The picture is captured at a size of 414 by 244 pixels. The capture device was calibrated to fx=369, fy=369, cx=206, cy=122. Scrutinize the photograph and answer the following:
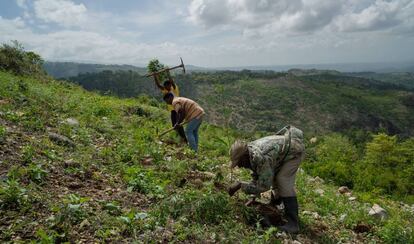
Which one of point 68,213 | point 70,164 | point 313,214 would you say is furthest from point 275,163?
point 70,164

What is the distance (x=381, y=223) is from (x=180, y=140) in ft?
18.3

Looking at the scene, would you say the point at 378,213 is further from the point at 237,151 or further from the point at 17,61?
the point at 17,61

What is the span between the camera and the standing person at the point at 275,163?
16.8 ft

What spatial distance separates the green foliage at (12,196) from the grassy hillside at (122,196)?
11 mm

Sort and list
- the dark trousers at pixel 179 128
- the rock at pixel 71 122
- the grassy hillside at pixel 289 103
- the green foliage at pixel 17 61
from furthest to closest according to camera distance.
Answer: the grassy hillside at pixel 289 103, the green foliage at pixel 17 61, the dark trousers at pixel 179 128, the rock at pixel 71 122

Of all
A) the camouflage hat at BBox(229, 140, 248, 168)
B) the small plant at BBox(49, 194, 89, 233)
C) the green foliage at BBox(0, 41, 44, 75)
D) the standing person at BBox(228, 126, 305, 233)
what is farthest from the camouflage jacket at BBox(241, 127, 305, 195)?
the green foliage at BBox(0, 41, 44, 75)

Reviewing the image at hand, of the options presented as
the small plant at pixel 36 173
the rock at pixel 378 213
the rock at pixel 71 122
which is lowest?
the rock at pixel 378 213

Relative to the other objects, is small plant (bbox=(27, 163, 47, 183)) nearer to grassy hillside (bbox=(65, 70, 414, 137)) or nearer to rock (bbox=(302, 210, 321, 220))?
rock (bbox=(302, 210, 321, 220))

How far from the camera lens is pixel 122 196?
17.9 ft

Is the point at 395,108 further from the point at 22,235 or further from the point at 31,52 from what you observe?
the point at 22,235

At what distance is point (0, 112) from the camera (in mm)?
8102

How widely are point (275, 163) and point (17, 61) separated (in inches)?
662

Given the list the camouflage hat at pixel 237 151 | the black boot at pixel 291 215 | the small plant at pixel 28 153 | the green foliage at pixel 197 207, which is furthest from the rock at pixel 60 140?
the black boot at pixel 291 215

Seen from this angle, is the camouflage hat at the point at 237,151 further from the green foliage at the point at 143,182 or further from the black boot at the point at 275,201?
the green foliage at the point at 143,182
